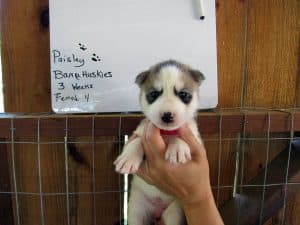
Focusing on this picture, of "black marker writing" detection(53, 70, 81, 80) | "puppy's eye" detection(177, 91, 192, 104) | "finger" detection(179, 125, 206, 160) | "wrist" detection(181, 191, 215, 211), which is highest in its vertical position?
"black marker writing" detection(53, 70, 81, 80)

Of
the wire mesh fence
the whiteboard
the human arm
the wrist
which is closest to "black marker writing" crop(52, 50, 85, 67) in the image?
the whiteboard

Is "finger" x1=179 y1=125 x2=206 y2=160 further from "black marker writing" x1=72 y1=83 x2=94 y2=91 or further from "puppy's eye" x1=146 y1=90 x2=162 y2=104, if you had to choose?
"black marker writing" x1=72 y1=83 x2=94 y2=91

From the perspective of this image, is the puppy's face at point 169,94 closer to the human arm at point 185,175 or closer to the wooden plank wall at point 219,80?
the human arm at point 185,175

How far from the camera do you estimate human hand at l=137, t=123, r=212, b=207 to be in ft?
3.14

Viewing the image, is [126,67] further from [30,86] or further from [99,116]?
[30,86]

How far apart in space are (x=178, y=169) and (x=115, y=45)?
0.43 meters

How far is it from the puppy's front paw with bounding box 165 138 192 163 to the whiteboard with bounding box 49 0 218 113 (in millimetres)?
258

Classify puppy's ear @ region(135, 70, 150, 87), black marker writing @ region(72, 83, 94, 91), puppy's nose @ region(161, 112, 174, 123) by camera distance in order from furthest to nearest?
black marker writing @ region(72, 83, 94, 91) → puppy's ear @ region(135, 70, 150, 87) → puppy's nose @ region(161, 112, 174, 123)

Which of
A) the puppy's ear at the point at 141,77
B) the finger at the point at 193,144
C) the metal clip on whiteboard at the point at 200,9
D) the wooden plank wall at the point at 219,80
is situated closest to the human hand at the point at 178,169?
the finger at the point at 193,144

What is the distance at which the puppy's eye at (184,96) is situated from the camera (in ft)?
3.24

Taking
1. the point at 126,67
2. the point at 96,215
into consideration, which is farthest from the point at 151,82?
the point at 96,215

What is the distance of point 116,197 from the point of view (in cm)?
127

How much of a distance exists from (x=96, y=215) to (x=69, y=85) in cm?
46

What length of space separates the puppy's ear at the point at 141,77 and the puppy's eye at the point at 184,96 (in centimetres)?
12
